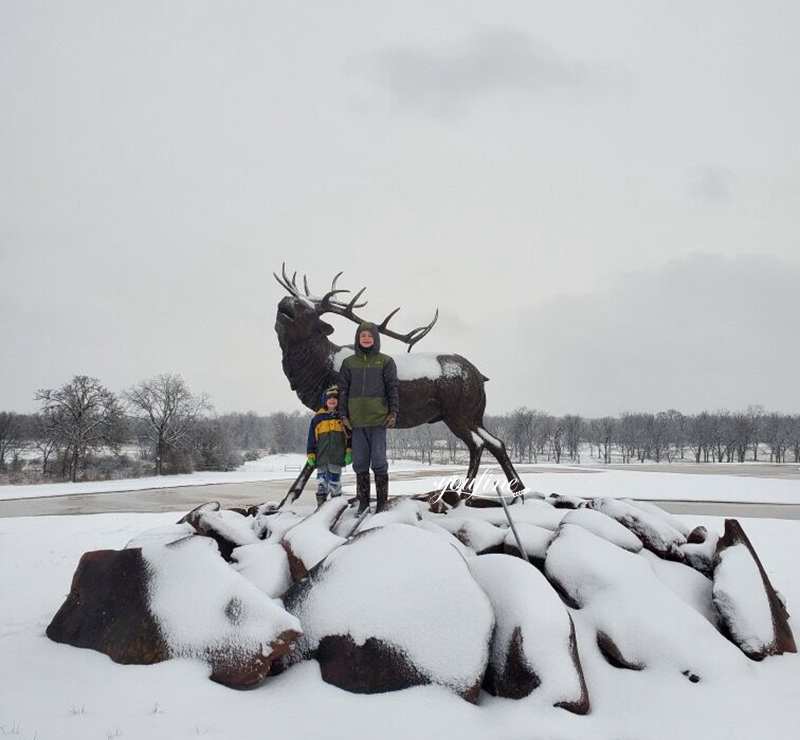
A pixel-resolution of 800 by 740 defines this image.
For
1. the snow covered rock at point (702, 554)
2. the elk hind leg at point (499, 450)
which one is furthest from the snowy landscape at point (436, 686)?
the elk hind leg at point (499, 450)

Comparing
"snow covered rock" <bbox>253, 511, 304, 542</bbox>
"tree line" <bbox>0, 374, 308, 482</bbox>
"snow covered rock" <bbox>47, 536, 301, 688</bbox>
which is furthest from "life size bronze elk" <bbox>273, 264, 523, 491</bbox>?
"tree line" <bbox>0, 374, 308, 482</bbox>

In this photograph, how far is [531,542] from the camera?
4.83m

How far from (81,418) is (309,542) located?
37.3 meters

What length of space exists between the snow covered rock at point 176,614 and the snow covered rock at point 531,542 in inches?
86.2

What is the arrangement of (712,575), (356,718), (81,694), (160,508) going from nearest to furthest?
1. (356,718)
2. (81,694)
3. (712,575)
4. (160,508)

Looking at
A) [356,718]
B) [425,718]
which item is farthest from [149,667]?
[425,718]

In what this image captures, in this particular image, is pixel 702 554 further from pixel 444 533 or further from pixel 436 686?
pixel 436 686

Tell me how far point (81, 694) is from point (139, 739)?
2.39ft

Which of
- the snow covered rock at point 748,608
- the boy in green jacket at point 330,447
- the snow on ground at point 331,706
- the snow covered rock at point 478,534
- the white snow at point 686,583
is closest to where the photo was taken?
the snow on ground at point 331,706

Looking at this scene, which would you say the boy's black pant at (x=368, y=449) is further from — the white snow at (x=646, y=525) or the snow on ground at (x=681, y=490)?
the snow on ground at (x=681, y=490)

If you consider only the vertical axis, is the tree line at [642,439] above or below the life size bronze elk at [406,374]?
below

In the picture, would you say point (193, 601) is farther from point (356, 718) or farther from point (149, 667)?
point (356, 718)

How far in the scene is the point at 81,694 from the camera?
3070mm

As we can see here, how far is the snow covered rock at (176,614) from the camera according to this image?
330cm
